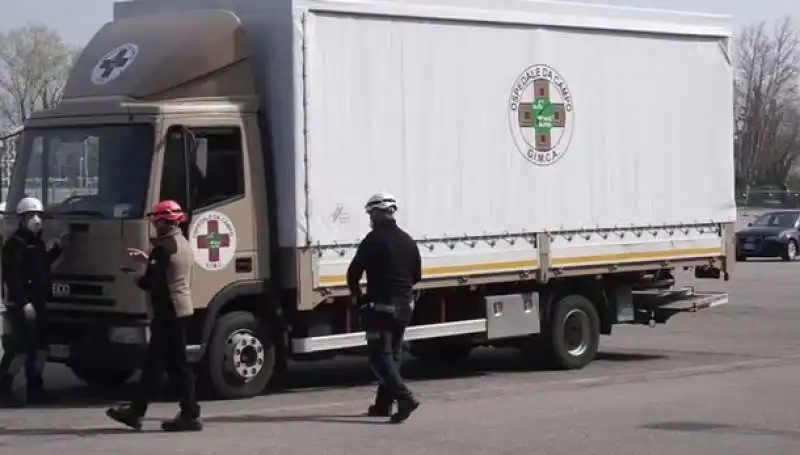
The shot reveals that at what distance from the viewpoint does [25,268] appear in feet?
46.8

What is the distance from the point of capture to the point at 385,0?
1566cm

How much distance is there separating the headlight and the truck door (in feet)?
1.79

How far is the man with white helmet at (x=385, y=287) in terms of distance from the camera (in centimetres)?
1302

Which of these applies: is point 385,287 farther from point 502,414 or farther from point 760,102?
point 760,102

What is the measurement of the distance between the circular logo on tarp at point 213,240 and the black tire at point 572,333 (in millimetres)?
4435

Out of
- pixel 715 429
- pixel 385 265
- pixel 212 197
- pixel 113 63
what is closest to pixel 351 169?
pixel 212 197

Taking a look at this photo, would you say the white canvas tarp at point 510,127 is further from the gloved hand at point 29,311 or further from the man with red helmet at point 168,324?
the gloved hand at point 29,311

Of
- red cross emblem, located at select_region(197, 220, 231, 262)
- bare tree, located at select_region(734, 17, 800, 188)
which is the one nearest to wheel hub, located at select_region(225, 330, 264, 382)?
red cross emblem, located at select_region(197, 220, 231, 262)

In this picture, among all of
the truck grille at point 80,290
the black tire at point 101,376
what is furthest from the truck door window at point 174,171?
the black tire at point 101,376

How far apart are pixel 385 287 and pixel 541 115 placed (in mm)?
4723

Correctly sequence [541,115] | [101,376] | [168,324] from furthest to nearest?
[541,115] → [101,376] → [168,324]

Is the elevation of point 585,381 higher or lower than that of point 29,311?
lower

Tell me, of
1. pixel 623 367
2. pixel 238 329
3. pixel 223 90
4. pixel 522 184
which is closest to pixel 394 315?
pixel 238 329

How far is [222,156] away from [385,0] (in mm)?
2360
